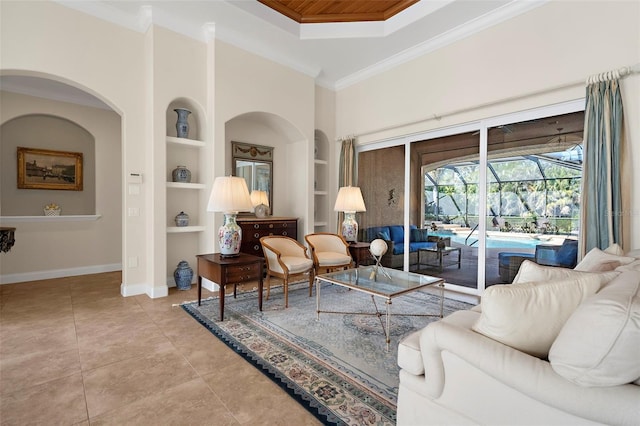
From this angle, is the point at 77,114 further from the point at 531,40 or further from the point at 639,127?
the point at 639,127

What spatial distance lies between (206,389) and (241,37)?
4415mm

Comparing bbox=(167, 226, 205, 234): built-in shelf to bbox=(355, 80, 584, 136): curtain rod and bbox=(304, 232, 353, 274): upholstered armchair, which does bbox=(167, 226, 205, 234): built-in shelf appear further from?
bbox=(355, 80, 584, 136): curtain rod

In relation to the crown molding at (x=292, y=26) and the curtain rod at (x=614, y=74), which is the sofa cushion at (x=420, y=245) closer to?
the curtain rod at (x=614, y=74)

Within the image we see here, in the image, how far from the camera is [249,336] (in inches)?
108

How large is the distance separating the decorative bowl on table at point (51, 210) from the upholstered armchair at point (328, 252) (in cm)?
405

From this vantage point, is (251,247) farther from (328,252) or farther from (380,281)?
(380,281)

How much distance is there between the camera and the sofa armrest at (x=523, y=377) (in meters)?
0.94

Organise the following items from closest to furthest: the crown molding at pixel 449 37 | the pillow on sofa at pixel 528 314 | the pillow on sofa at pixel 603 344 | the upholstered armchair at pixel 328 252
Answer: the pillow on sofa at pixel 603 344
the pillow on sofa at pixel 528 314
the crown molding at pixel 449 37
the upholstered armchair at pixel 328 252

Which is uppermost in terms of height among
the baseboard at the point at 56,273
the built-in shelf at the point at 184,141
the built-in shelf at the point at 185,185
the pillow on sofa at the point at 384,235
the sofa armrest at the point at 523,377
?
the built-in shelf at the point at 184,141

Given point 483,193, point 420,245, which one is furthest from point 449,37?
point 420,245

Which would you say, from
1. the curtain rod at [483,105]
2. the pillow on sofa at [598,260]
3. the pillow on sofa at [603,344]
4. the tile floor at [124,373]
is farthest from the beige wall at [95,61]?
the pillow on sofa at [598,260]

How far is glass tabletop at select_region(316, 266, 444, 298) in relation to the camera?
106 inches

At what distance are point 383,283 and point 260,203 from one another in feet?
9.76

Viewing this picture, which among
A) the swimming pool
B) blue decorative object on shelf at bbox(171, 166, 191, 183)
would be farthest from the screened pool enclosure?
blue decorative object on shelf at bbox(171, 166, 191, 183)
